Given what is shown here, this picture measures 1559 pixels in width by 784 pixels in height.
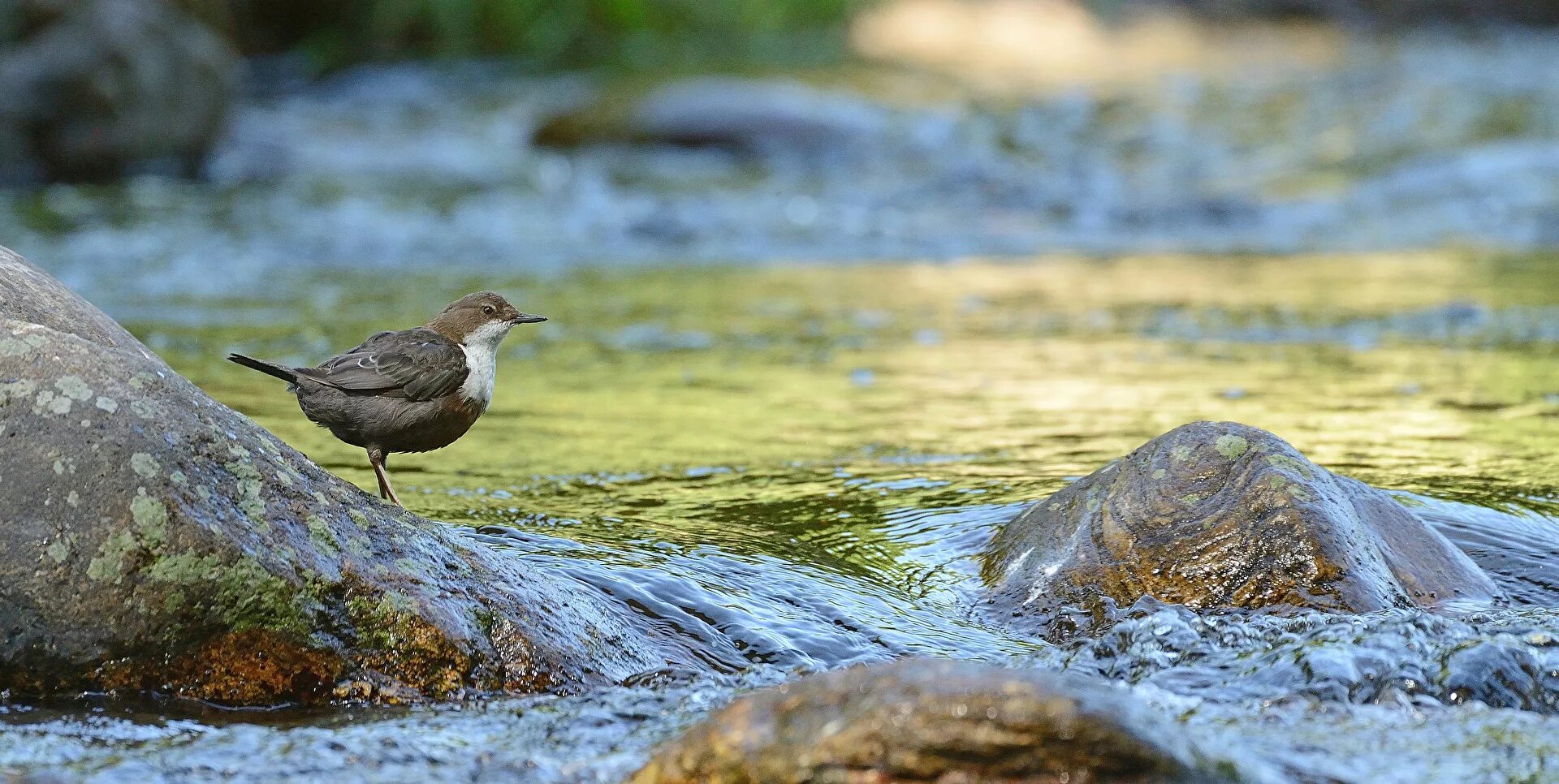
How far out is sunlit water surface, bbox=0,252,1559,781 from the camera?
313 centimetres

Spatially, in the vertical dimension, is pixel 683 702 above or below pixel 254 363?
below

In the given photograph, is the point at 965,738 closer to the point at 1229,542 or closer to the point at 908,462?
the point at 1229,542

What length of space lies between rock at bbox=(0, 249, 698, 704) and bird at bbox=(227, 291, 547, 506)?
1.57 ft

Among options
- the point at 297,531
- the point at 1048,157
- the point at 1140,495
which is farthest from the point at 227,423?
the point at 1048,157

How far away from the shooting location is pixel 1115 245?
1218 cm

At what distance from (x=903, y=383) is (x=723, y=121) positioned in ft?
31.7

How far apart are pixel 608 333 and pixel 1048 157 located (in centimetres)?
872

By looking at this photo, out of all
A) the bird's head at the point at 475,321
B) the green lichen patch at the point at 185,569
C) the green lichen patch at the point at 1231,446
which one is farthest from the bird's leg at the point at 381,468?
the green lichen patch at the point at 1231,446

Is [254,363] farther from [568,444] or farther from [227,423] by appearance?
[568,444]

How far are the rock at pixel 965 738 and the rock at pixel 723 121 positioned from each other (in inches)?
542

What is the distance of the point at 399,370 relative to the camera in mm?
4039

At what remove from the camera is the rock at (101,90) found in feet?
47.4

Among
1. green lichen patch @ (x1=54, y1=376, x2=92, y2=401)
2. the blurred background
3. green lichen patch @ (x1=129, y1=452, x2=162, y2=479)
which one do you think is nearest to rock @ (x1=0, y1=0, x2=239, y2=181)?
the blurred background

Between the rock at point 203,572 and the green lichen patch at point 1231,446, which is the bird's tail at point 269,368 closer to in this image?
the rock at point 203,572
